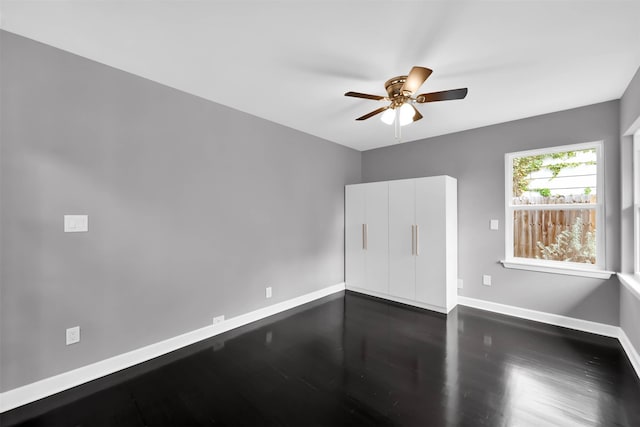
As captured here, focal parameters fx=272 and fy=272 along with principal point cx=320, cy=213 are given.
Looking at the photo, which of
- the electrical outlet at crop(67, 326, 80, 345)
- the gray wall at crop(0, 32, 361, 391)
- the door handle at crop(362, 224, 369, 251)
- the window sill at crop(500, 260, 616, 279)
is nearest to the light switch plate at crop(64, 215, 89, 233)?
the gray wall at crop(0, 32, 361, 391)

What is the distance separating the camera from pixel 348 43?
189 cm

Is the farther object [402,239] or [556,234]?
[402,239]

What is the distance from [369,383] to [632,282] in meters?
2.51

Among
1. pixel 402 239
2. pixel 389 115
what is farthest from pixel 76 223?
pixel 402 239

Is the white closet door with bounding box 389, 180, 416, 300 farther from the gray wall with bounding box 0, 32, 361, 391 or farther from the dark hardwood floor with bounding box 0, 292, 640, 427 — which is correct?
the gray wall with bounding box 0, 32, 361, 391

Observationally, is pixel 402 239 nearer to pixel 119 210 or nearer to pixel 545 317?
pixel 545 317

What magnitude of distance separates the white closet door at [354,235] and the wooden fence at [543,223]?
202 centimetres

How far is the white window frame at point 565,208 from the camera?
2861 mm

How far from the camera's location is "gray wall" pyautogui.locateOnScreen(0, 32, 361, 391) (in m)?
1.83

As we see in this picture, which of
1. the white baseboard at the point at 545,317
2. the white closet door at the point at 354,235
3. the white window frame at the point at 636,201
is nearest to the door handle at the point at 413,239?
the white closet door at the point at 354,235

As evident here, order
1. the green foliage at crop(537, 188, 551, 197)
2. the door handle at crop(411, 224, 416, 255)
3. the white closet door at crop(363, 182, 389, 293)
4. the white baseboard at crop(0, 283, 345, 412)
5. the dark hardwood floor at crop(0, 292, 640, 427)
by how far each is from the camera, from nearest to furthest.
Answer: the dark hardwood floor at crop(0, 292, 640, 427) < the white baseboard at crop(0, 283, 345, 412) < the green foliage at crop(537, 188, 551, 197) < the door handle at crop(411, 224, 416, 255) < the white closet door at crop(363, 182, 389, 293)

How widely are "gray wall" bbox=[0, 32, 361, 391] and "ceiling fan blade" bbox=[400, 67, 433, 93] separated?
74.9 inches

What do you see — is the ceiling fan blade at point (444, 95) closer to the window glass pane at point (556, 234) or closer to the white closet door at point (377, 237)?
the white closet door at point (377, 237)

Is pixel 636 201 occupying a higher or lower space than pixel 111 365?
higher
